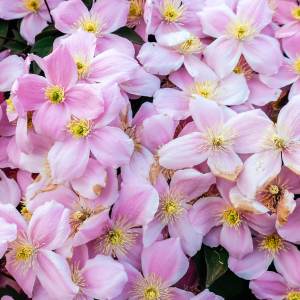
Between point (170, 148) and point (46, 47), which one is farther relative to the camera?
point (46, 47)

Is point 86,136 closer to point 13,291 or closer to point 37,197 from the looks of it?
point 37,197

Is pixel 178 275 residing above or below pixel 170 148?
below

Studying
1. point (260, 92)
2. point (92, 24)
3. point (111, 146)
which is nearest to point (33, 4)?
point (92, 24)

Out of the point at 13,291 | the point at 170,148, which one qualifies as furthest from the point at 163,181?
the point at 13,291

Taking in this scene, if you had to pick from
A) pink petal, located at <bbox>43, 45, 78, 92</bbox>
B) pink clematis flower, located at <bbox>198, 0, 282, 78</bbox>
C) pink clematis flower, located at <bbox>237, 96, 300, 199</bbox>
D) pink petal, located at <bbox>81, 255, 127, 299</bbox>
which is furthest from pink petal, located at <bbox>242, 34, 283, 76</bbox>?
pink petal, located at <bbox>81, 255, 127, 299</bbox>

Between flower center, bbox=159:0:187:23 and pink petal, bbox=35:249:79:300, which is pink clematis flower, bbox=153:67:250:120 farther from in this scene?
pink petal, bbox=35:249:79:300

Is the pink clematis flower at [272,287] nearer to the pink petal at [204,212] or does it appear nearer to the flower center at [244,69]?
the pink petal at [204,212]
